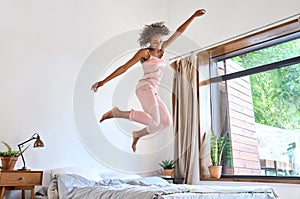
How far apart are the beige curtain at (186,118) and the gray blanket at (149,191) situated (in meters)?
1.28

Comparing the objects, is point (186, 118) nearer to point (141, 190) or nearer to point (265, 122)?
point (265, 122)

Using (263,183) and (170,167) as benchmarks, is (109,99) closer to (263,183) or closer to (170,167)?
(170,167)

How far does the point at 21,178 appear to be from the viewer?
3.45 metres

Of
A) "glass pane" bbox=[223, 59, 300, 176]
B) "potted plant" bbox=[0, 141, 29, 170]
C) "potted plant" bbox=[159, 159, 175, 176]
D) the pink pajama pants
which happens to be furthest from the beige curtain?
the pink pajama pants

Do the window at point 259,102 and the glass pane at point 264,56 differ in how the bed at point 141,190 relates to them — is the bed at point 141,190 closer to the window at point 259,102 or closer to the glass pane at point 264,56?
the window at point 259,102

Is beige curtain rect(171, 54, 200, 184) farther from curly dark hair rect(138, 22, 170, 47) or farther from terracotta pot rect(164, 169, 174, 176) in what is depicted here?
curly dark hair rect(138, 22, 170, 47)

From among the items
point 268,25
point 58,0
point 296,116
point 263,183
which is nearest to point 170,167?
point 263,183

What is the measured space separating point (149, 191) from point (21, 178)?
66.9 inches

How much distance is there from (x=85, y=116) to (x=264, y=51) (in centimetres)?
240

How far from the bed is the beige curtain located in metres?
0.96

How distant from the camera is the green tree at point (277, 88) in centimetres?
400

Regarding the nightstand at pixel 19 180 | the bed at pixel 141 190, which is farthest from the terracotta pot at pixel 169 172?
the nightstand at pixel 19 180

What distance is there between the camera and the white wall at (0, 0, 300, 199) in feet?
13.1

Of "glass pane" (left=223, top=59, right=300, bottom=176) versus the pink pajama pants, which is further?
"glass pane" (left=223, top=59, right=300, bottom=176)
